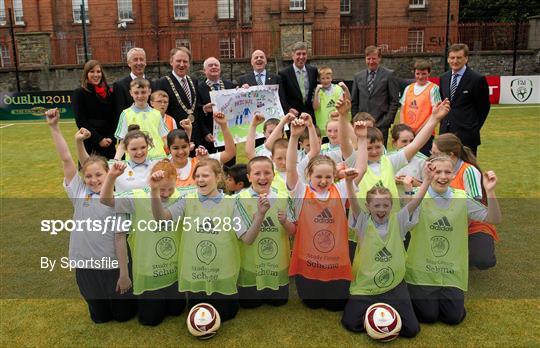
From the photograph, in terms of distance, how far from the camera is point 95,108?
6289 mm

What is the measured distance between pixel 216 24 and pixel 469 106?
28.8m

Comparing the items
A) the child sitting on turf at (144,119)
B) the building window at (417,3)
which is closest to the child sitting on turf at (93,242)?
the child sitting on turf at (144,119)

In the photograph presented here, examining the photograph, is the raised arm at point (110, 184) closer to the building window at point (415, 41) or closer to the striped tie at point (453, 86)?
the striped tie at point (453, 86)

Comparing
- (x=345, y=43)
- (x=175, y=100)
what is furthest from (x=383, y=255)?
(x=345, y=43)

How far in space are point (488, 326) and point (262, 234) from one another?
6.59 ft

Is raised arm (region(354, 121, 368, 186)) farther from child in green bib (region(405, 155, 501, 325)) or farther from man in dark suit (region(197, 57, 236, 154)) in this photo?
man in dark suit (region(197, 57, 236, 154))

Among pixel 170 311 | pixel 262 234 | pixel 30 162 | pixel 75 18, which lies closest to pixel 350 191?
pixel 262 234

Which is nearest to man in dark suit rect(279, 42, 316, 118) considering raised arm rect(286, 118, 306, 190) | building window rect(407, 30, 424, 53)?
raised arm rect(286, 118, 306, 190)

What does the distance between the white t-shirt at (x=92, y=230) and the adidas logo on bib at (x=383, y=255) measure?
7.34 feet

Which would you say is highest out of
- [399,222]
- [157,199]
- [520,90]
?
[520,90]

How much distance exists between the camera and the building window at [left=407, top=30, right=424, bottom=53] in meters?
31.3

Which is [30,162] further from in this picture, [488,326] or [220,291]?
[488,326]

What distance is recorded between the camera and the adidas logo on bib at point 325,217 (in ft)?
13.5

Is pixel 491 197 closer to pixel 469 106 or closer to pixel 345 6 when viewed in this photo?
pixel 469 106
